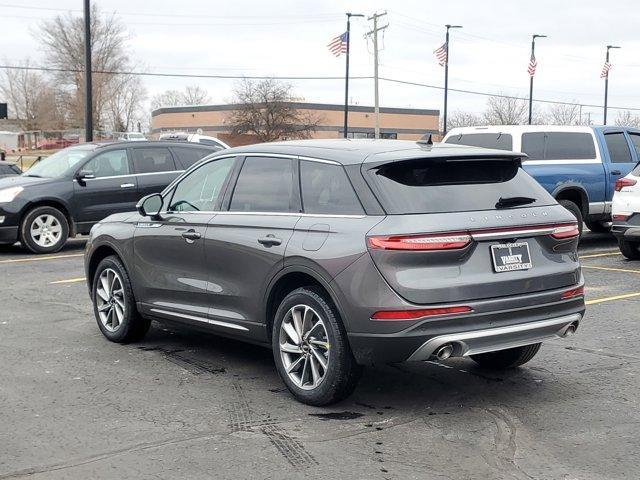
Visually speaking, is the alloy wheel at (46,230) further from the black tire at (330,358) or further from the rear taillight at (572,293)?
the rear taillight at (572,293)

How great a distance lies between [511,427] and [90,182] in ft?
34.0

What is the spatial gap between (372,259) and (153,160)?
33.2ft

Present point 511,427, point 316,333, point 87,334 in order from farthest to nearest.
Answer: point 87,334
point 316,333
point 511,427

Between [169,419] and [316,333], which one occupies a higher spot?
[316,333]

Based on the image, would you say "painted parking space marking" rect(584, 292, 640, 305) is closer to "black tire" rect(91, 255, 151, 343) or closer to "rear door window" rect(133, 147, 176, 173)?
"black tire" rect(91, 255, 151, 343)

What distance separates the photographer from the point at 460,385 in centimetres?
577

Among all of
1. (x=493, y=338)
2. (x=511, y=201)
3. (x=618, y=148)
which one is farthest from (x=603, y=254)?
(x=493, y=338)

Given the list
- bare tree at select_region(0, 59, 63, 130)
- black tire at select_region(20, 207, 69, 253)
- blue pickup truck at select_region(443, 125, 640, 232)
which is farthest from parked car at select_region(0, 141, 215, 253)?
bare tree at select_region(0, 59, 63, 130)

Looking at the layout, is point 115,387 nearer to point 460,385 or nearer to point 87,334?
point 87,334

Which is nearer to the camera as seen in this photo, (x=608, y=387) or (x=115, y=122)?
(x=608, y=387)

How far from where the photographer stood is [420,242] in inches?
189

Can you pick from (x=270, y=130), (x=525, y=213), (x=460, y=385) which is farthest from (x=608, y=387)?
(x=270, y=130)

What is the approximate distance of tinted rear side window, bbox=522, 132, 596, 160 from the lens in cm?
1326

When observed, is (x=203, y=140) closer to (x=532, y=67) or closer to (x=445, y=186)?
(x=445, y=186)
